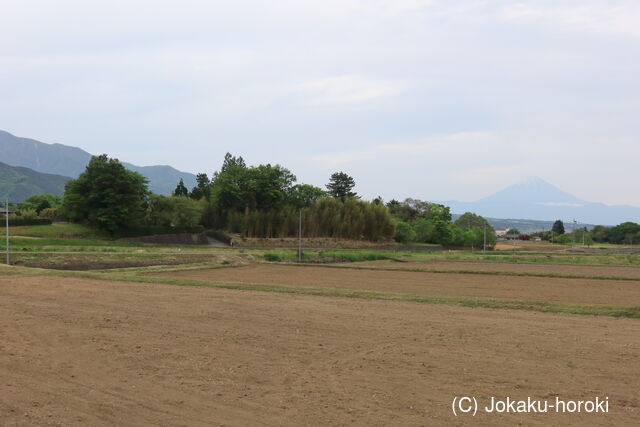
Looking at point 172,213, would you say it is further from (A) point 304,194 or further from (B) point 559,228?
(B) point 559,228

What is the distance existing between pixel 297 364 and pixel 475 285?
18.9 meters

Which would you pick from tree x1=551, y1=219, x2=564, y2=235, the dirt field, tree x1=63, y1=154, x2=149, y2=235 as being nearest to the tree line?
tree x1=63, y1=154, x2=149, y2=235

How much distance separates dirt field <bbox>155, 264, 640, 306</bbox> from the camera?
2134 cm

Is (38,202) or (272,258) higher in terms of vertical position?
(38,202)

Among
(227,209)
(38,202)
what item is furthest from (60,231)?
(38,202)

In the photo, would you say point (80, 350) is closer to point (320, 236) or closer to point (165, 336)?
point (165, 336)

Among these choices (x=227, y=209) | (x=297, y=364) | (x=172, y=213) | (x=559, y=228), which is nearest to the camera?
(x=297, y=364)

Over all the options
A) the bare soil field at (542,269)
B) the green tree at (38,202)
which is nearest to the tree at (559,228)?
the green tree at (38,202)

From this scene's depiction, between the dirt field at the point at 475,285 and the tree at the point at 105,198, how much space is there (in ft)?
114

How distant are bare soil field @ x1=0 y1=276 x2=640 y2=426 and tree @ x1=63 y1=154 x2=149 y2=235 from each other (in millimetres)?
50864

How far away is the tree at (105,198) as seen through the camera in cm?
6366

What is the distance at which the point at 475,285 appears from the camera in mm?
26344

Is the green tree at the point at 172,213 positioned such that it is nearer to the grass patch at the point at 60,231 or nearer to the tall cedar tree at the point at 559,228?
the grass patch at the point at 60,231

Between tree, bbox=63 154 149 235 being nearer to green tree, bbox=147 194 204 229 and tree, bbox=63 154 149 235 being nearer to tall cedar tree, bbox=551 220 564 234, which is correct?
green tree, bbox=147 194 204 229
